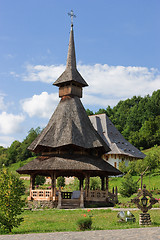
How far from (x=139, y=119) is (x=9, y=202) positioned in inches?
3018

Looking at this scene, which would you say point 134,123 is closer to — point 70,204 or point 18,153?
point 18,153

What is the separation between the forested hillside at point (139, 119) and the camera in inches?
3009

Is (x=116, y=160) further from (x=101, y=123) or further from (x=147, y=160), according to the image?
(x=147, y=160)

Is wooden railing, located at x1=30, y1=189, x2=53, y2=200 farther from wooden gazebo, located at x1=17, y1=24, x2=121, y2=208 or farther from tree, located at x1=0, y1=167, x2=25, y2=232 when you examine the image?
tree, located at x1=0, y1=167, x2=25, y2=232

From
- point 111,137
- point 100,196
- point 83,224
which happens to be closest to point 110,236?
point 83,224

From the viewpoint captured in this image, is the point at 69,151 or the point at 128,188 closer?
the point at 69,151

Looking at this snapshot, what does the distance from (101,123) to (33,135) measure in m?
50.5

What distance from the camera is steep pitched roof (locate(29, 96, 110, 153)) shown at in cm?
2595

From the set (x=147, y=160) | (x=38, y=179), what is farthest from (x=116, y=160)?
(x=38, y=179)

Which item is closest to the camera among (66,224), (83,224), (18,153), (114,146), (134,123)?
(83,224)

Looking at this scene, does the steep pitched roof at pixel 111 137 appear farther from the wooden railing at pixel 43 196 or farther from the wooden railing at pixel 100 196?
the wooden railing at pixel 43 196

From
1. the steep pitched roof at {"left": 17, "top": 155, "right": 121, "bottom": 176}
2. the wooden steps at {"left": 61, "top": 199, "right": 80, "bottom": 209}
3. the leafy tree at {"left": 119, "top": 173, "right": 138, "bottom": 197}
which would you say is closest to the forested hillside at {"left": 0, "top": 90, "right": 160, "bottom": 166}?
the leafy tree at {"left": 119, "top": 173, "right": 138, "bottom": 197}

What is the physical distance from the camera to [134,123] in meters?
86.4

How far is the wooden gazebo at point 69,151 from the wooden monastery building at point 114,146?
22542mm
